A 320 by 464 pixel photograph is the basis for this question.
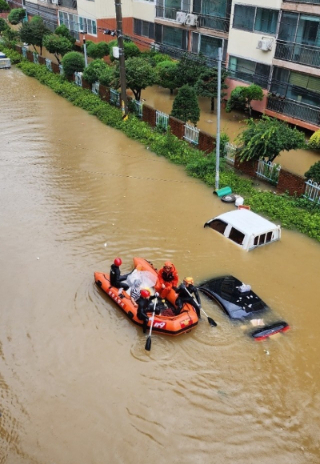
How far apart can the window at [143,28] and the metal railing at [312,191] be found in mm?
21464

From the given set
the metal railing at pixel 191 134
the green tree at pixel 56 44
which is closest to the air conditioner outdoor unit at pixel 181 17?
the green tree at pixel 56 44

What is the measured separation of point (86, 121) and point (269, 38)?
32.6 ft

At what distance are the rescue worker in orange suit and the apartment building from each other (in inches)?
516

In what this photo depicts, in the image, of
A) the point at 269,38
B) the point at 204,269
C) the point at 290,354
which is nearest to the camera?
the point at 290,354

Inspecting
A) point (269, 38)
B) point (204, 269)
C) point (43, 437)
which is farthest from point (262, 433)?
point (269, 38)

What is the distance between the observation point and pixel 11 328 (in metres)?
9.32

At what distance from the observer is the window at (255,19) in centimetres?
2025

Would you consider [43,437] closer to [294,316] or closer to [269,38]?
[294,316]

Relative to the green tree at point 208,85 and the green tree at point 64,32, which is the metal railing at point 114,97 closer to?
the green tree at point 208,85

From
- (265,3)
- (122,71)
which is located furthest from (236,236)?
(265,3)

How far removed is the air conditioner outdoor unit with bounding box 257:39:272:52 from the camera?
2039 centimetres

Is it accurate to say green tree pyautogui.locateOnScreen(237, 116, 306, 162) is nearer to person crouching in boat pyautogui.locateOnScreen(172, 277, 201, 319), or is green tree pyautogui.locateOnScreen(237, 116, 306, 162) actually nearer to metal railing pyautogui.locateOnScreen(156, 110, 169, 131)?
metal railing pyautogui.locateOnScreen(156, 110, 169, 131)

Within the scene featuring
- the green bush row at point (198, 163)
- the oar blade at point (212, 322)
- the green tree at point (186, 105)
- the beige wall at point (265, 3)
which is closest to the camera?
the oar blade at point (212, 322)

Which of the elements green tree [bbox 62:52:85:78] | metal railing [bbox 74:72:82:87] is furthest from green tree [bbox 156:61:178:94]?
green tree [bbox 62:52:85:78]
